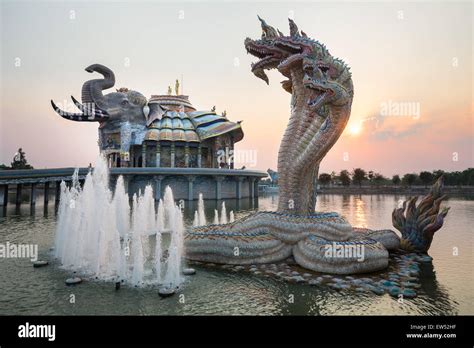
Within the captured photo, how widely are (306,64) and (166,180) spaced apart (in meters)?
26.2

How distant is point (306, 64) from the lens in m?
9.89

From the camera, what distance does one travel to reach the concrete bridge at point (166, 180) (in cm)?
2772

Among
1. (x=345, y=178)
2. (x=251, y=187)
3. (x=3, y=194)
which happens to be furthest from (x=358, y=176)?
(x=3, y=194)

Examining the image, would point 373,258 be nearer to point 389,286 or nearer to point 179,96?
point 389,286

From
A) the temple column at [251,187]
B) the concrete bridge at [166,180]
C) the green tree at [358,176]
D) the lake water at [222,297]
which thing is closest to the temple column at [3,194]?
the concrete bridge at [166,180]

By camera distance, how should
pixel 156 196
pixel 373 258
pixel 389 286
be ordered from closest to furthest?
1. pixel 389 286
2. pixel 373 258
3. pixel 156 196

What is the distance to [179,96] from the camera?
1838 inches

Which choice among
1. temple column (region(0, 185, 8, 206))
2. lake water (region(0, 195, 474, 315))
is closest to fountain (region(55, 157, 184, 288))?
lake water (region(0, 195, 474, 315))

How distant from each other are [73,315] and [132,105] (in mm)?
35529

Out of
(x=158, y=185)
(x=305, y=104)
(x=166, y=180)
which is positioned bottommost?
(x=158, y=185)

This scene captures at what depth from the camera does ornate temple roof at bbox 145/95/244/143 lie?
38375 millimetres

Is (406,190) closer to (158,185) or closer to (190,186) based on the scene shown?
(190,186)

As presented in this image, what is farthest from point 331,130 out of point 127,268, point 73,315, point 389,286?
point 73,315

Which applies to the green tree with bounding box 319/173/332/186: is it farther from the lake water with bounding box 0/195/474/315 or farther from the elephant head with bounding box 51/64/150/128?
the lake water with bounding box 0/195/474/315
